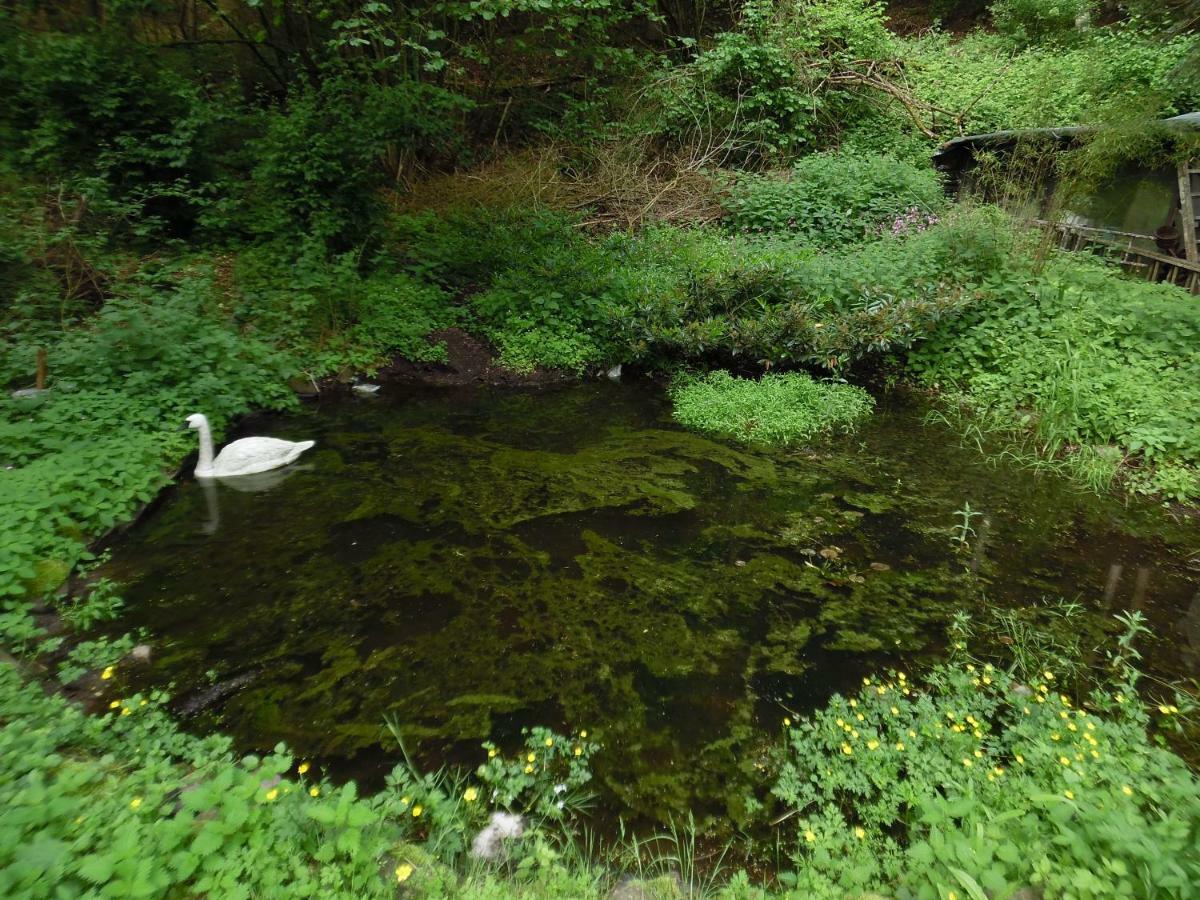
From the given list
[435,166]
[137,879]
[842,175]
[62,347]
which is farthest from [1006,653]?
[435,166]

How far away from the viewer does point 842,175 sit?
10.2 m

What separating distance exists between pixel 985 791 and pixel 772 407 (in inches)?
175

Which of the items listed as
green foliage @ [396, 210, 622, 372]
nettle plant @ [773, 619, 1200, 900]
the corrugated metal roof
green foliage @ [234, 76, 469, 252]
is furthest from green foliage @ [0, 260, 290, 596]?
the corrugated metal roof

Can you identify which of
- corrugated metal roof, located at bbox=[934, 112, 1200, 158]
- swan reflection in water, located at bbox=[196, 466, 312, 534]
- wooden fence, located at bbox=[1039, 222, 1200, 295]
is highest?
corrugated metal roof, located at bbox=[934, 112, 1200, 158]

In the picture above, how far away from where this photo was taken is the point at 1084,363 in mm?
6031

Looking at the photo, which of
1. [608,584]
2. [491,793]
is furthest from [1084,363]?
[491,793]

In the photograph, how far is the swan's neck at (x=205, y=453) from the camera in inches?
193

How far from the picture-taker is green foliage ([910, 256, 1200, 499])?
213 inches

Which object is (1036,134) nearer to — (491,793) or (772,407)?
(772,407)

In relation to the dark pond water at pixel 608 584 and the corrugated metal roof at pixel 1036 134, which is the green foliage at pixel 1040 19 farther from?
the dark pond water at pixel 608 584

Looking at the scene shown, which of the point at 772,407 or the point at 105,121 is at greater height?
the point at 105,121

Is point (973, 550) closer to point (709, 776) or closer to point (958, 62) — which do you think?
point (709, 776)

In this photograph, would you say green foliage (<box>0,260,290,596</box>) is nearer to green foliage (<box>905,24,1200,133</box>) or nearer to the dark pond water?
the dark pond water

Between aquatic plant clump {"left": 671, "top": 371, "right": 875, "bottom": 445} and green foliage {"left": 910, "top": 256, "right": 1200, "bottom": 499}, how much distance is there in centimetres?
136
